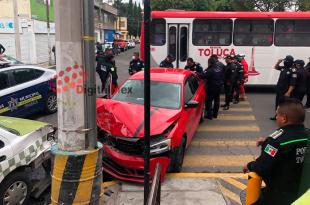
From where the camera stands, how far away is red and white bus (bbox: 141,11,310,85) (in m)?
14.4

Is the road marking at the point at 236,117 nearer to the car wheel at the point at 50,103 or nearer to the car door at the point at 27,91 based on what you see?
the car wheel at the point at 50,103

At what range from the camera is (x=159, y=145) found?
5.88 metres

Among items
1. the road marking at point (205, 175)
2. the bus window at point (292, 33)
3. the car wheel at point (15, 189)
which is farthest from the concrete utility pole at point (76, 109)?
the bus window at point (292, 33)

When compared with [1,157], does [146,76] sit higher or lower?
higher

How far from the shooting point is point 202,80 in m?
10.2

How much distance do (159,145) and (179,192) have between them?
0.76m

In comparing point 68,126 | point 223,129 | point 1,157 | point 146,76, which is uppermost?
point 146,76

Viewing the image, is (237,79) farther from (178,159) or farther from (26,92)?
(178,159)

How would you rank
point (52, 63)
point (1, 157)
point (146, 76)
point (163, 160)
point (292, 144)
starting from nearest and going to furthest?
point (292, 144) < point (146, 76) < point (1, 157) < point (163, 160) < point (52, 63)

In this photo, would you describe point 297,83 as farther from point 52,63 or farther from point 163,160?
point 52,63

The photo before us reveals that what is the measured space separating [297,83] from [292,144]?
24.5 ft

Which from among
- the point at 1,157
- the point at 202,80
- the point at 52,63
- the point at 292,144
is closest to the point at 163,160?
the point at 1,157

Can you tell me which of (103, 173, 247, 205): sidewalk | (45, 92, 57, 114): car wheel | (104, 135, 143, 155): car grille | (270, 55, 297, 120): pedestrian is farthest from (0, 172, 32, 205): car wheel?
(270, 55, 297, 120): pedestrian

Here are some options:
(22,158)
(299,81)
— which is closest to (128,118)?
(22,158)
